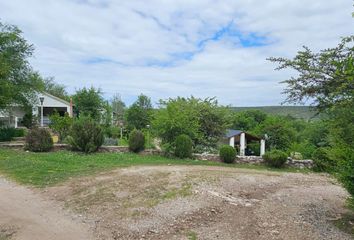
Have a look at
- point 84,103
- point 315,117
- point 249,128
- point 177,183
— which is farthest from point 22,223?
point 249,128

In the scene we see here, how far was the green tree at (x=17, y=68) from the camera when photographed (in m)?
17.4

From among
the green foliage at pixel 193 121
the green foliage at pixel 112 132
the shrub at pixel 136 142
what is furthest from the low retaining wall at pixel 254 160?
the green foliage at pixel 112 132

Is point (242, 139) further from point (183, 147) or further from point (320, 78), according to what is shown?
point (320, 78)

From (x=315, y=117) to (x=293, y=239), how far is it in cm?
314

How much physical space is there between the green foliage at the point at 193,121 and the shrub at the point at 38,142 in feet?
17.7

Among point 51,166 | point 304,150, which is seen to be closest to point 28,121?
point 51,166

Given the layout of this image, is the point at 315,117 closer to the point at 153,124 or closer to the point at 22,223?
the point at 22,223

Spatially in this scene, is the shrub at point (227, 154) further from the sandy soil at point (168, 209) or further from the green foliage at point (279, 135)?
the green foliage at point (279, 135)

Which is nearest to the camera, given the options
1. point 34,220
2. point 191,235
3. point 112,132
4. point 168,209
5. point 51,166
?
point 191,235

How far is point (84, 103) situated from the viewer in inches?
1293

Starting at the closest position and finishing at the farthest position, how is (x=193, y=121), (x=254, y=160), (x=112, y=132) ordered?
1. (x=254, y=160)
2. (x=193, y=121)
3. (x=112, y=132)

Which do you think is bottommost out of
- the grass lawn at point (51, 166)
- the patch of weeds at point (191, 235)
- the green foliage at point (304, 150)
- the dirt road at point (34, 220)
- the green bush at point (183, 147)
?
the green foliage at point (304, 150)

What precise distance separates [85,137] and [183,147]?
187 inches

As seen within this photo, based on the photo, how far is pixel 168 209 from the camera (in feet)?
20.6
